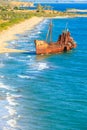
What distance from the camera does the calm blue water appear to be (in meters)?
35.4

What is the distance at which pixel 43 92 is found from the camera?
45281 mm

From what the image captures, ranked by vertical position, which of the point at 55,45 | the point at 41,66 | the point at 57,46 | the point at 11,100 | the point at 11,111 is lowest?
the point at 11,111

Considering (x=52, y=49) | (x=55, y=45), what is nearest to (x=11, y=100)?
(x=52, y=49)

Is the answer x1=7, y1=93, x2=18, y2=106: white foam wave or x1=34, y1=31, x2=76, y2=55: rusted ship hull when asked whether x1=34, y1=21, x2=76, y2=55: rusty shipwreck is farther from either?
x1=7, y1=93, x2=18, y2=106: white foam wave

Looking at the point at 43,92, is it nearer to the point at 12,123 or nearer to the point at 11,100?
the point at 11,100

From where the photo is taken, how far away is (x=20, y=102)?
134ft

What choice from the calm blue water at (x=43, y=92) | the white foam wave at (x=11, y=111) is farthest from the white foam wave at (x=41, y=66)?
the white foam wave at (x=11, y=111)

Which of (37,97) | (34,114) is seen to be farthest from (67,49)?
(34,114)

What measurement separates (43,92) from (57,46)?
1220 inches

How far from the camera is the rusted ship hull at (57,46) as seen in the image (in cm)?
7161

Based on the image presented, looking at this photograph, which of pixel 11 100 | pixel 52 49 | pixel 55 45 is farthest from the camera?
pixel 55 45

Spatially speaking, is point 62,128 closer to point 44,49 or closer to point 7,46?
point 44,49

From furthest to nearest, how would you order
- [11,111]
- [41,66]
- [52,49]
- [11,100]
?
1. [52,49]
2. [41,66]
3. [11,100]
4. [11,111]

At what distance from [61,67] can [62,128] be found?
27270 mm
